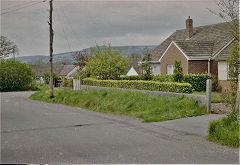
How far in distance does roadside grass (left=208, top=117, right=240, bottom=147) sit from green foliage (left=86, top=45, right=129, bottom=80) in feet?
59.6

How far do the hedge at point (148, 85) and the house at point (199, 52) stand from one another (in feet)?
25.7

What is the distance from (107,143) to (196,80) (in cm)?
1782

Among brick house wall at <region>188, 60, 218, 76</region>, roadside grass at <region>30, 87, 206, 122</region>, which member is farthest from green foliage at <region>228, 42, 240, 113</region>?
brick house wall at <region>188, 60, 218, 76</region>

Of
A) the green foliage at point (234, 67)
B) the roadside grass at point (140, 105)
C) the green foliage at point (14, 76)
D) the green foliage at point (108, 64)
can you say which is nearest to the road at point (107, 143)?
the roadside grass at point (140, 105)

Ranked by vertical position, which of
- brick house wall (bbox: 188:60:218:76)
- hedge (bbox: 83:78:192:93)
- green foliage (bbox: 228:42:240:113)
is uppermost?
brick house wall (bbox: 188:60:218:76)

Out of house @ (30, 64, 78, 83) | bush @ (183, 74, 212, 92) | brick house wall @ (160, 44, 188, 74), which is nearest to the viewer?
bush @ (183, 74, 212, 92)

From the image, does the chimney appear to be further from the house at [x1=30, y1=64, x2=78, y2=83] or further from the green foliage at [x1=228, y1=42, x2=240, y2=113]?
the house at [x1=30, y1=64, x2=78, y2=83]

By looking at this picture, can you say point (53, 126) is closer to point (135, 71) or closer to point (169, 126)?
point (169, 126)

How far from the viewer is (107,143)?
27.2ft

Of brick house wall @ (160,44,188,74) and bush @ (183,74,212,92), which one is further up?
brick house wall @ (160,44,188,74)

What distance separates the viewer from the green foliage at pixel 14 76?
36.4m

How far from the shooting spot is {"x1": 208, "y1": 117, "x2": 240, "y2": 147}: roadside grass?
26.0ft

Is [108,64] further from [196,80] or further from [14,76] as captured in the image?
[14,76]

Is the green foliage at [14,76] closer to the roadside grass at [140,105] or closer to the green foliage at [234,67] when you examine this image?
the roadside grass at [140,105]
